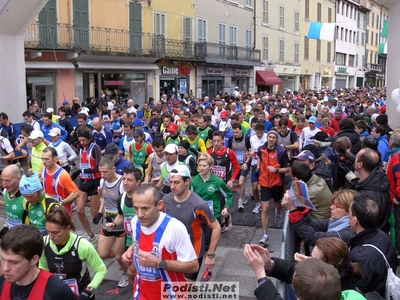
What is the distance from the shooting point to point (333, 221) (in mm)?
4547

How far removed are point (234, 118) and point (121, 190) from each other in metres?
5.56

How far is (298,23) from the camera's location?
42750mm

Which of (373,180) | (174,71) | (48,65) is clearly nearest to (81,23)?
(48,65)

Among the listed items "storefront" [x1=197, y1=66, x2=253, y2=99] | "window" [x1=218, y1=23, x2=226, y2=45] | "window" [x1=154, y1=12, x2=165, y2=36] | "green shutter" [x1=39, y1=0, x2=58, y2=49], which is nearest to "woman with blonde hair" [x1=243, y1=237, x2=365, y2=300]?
"green shutter" [x1=39, y1=0, x2=58, y2=49]

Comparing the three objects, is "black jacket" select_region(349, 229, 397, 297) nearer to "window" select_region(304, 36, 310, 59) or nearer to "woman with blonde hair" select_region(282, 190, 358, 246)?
"woman with blonde hair" select_region(282, 190, 358, 246)

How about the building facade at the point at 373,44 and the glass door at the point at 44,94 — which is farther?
the building facade at the point at 373,44

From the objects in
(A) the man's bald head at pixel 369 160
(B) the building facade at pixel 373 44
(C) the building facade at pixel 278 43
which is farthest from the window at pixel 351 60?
(A) the man's bald head at pixel 369 160

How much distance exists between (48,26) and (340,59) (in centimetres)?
4407

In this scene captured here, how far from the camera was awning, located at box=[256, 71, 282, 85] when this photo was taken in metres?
36.0

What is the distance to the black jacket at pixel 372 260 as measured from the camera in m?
3.44

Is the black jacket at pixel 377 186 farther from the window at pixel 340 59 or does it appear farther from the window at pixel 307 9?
the window at pixel 340 59

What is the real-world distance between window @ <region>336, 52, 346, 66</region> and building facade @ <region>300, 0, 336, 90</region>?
9.70 feet

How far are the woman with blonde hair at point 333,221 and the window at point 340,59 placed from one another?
53880 millimetres

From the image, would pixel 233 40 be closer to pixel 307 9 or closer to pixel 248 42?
pixel 248 42
